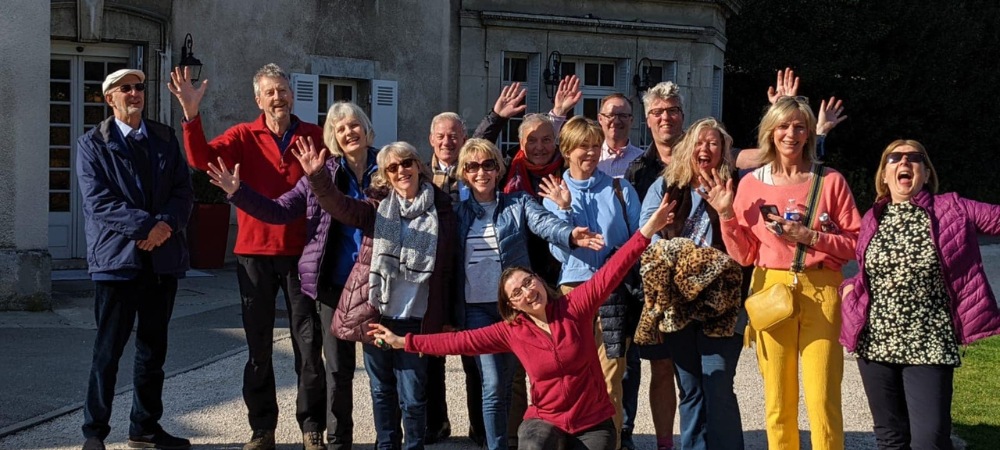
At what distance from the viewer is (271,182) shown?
19.9 feet

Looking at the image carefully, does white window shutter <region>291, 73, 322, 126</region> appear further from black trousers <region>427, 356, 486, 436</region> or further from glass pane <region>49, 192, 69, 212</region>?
black trousers <region>427, 356, 486, 436</region>

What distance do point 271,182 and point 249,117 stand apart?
29.3 ft

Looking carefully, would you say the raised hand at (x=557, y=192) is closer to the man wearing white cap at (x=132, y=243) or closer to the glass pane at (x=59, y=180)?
the man wearing white cap at (x=132, y=243)

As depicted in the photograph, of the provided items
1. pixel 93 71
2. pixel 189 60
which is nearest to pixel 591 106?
pixel 189 60

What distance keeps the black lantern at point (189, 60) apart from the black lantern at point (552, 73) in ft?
16.9

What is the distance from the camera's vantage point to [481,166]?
5.59 m

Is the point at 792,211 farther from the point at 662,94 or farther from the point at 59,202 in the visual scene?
the point at 59,202

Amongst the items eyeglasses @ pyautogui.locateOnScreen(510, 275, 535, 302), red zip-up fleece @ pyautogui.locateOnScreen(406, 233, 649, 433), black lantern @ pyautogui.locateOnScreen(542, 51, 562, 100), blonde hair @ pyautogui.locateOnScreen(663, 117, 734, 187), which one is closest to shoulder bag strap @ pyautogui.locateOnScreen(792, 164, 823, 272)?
blonde hair @ pyautogui.locateOnScreen(663, 117, 734, 187)

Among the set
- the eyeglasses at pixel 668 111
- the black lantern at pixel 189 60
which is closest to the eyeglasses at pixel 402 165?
the eyeglasses at pixel 668 111

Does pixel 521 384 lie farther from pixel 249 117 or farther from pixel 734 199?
pixel 249 117

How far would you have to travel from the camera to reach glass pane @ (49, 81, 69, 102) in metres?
13.3

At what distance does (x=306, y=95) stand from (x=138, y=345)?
363 inches

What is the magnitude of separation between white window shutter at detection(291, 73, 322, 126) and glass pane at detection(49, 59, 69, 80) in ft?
8.99

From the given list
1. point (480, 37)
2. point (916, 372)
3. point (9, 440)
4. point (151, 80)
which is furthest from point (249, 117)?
point (916, 372)
